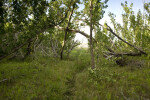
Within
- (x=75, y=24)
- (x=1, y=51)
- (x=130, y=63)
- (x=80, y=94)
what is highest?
(x=75, y=24)

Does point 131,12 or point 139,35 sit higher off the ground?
point 131,12

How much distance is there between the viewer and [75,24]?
11984 millimetres

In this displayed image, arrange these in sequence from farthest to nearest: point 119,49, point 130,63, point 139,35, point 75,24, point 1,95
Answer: point 75,24
point 119,49
point 130,63
point 139,35
point 1,95

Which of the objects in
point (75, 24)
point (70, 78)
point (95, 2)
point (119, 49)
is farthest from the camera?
point (75, 24)

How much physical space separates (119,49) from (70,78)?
532 centimetres

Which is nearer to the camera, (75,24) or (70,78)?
(70,78)

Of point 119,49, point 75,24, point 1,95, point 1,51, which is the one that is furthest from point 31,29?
Answer: point 119,49

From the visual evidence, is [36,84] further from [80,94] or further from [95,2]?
[95,2]

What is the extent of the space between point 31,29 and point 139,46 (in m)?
8.17

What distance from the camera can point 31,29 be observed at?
651 centimetres

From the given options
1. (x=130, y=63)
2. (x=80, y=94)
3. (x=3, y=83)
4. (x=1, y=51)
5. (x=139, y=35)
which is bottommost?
(x=80, y=94)

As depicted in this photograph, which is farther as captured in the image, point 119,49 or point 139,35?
point 119,49

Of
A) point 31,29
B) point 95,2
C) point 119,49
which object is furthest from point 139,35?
point 31,29

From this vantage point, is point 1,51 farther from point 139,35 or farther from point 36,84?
point 139,35
